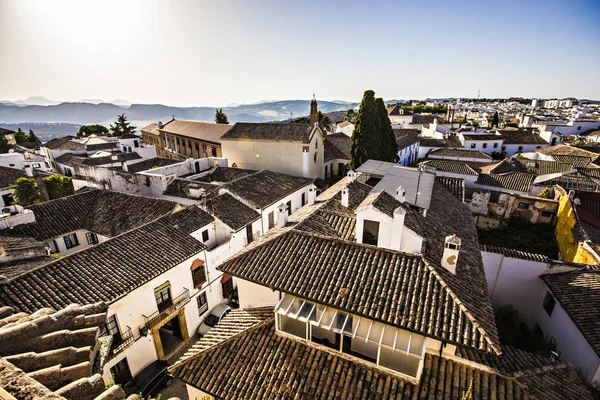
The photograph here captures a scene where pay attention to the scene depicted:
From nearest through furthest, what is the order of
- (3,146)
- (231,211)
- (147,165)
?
(231,211), (147,165), (3,146)

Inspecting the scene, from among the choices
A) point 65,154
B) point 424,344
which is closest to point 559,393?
point 424,344

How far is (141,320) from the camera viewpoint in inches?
516

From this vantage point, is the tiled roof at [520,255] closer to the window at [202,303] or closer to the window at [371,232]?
the window at [371,232]

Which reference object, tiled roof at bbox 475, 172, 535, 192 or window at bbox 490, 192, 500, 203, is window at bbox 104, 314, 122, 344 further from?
tiled roof at bbox 475, 172, 535, 192

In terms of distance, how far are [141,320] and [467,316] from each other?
527 inches

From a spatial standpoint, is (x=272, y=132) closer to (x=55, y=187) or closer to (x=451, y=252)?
(x=55, y=187)

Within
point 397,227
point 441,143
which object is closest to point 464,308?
point 397,227

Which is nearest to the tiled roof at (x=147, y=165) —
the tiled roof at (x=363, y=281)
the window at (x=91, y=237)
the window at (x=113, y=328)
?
the window at (x=91, y=237)

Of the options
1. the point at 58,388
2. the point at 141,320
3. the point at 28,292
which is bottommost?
the point at 141,320

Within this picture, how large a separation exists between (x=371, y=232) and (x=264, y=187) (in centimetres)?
1440

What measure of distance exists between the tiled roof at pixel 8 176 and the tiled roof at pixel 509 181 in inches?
1841

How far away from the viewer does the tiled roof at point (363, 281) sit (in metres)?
7.52

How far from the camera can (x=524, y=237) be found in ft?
72.2

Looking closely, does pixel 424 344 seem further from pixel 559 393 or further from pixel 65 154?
pixel 65 154
